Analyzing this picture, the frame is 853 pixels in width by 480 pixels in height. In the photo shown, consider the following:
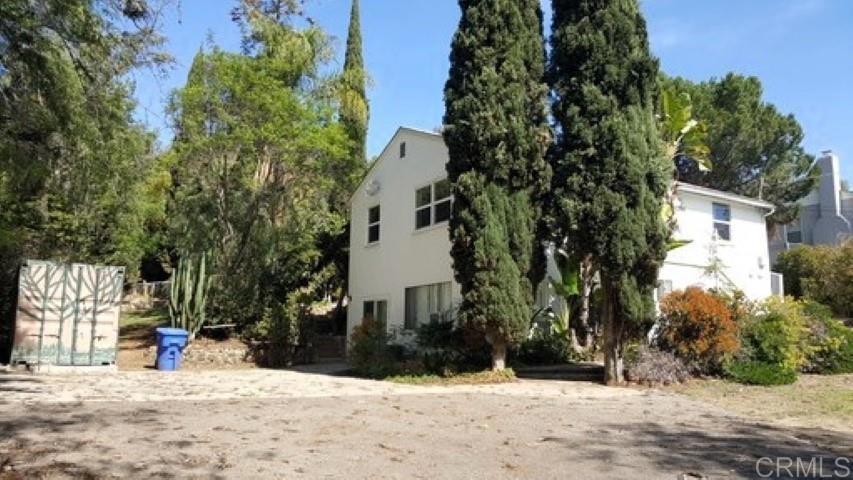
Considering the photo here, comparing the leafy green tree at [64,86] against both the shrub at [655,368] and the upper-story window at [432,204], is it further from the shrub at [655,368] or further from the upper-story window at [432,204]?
the shrub at [655,368]

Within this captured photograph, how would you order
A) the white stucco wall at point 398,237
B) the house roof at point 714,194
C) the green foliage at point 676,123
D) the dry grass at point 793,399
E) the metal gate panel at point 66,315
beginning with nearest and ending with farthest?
the dry grass at point 793,399
the metal gate panel at point 66,315
the green foliage at point 676,123
the white stucco wall at point 398,237
the house roof at point 714,194

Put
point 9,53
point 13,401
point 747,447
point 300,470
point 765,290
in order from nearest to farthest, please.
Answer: point 300,470, point 747,447, point 9,53, point 13,401, point 765,290

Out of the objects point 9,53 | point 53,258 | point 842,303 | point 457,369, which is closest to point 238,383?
point 457,369

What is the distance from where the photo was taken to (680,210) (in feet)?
68.5

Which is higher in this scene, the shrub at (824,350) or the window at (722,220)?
the window at (722,220)

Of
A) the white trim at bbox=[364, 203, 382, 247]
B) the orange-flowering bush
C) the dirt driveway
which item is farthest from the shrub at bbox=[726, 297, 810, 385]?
the white trim at bbox=[364, 203, 382, 247]

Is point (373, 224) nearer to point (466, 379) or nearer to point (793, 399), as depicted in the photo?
point (466, 379)

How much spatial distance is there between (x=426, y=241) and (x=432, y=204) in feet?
3.53

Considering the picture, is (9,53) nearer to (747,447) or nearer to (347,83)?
(747,447)

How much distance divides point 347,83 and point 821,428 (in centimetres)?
1954

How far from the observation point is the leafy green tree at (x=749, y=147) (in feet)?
114

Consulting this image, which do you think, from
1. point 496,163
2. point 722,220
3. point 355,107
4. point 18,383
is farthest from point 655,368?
point 355,107

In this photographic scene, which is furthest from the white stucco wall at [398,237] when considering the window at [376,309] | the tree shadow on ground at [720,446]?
the tree shadow on ground at [720,446]

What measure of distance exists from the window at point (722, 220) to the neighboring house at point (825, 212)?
19.3 meters
